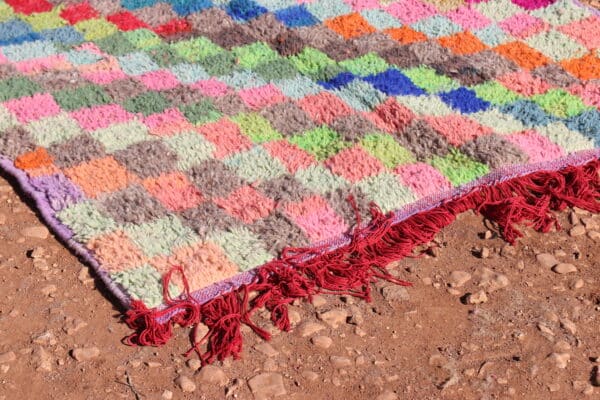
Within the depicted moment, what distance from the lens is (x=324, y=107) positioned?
2.99 metres

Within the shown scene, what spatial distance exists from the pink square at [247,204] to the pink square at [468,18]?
4.43 feet

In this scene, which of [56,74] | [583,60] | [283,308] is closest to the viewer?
[283,308]

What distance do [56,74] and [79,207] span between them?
78 centimetres

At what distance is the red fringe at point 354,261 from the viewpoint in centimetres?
214

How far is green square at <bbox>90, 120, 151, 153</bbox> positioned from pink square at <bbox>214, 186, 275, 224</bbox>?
0.41 metres

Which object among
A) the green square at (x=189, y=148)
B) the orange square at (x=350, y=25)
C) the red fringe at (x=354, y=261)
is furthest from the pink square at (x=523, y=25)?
the green square at (x=189, y=148)

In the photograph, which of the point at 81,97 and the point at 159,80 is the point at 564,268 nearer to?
the point at 159,80

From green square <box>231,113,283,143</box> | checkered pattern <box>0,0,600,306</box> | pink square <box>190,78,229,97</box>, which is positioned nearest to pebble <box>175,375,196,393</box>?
checkered pattern <box>0,0,600,306</box>

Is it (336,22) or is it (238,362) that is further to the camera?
(336,22)

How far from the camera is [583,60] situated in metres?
3.31

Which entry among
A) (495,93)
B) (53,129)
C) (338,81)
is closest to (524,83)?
(495,93)

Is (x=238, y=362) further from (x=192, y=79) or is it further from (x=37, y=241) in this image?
(x=192, y=79)

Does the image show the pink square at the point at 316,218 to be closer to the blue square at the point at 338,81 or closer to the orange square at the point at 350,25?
the blue square at the point at 338,81

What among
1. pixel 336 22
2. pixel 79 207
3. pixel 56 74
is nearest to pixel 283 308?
pixel 79 207
